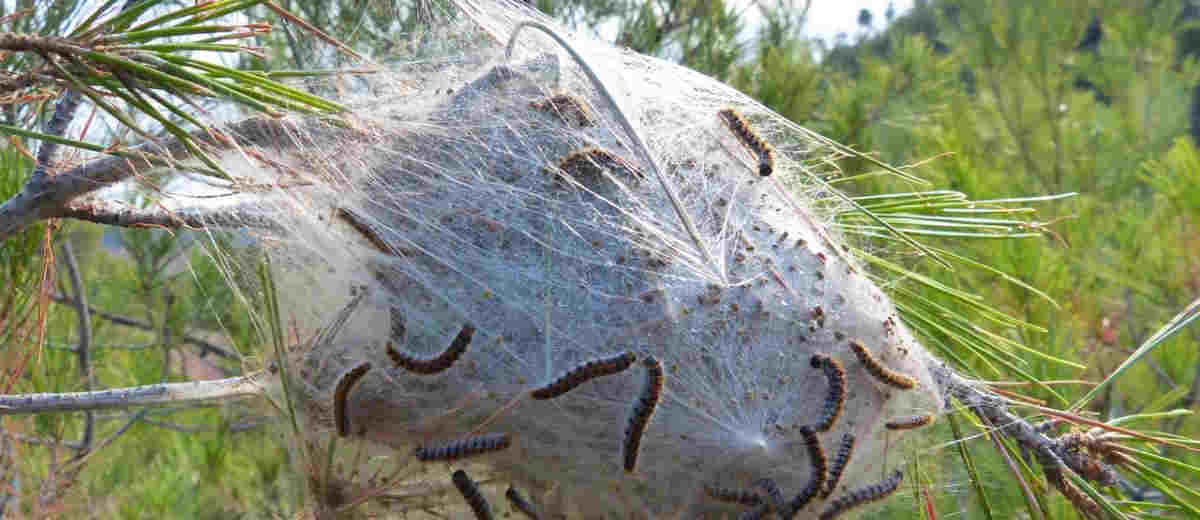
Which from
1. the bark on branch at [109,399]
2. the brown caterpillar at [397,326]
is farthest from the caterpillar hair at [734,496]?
the bark on branch at [109,399]

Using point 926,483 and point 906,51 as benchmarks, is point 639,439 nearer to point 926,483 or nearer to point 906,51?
point 926,483

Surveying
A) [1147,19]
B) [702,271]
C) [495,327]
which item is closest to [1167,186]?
[702,271]

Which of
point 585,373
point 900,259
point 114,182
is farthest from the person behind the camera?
point 900,259

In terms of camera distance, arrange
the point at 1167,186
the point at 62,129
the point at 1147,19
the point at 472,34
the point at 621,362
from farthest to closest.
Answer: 1. the point at 1147,19
2. the point at 1167,186
3. the point at 472,34
4. the point at 62,129
5. the point at 621,362

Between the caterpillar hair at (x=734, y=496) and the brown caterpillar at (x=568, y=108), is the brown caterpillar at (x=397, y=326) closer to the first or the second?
the brown caterpillar at (x=568, y=108)

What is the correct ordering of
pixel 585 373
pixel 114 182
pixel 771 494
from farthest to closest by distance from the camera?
1. pixel 114 182
2. pixel 771 494
3. pixel 585 373

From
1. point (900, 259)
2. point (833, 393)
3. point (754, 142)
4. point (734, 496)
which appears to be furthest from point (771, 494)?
point (900, 259)

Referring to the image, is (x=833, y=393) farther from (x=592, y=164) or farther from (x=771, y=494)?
(x=592, y=164)

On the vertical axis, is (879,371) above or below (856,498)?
above
